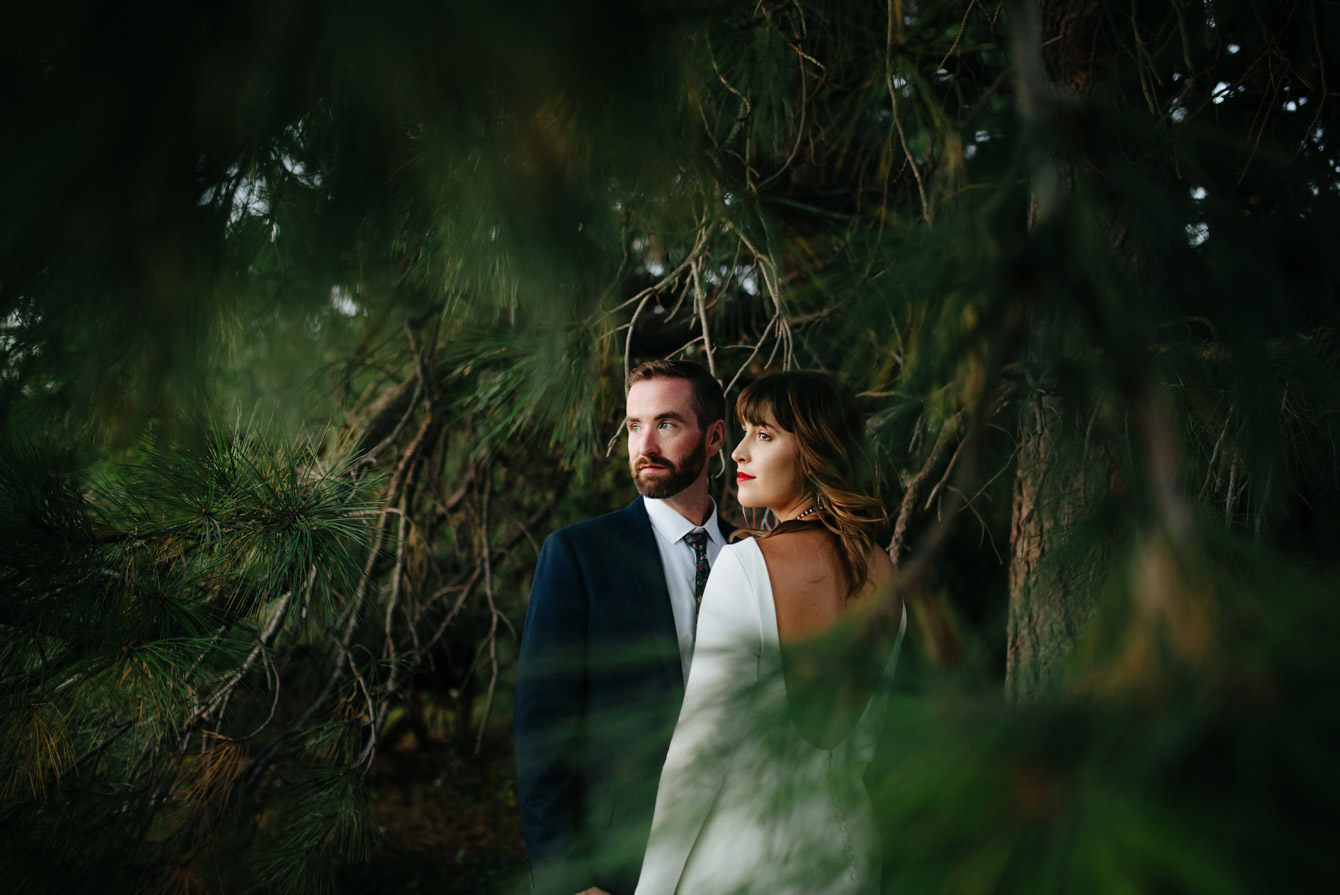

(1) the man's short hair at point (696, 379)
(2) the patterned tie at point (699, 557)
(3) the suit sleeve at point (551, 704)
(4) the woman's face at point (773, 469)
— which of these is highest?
(1) the man's short hair at point (696, 379)

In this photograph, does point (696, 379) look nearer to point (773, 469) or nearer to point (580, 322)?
point (580, 322)

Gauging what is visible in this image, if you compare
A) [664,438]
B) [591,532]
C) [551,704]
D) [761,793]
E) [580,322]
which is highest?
[580,322]

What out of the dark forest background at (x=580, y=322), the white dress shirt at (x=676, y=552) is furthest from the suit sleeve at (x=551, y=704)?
the dark forest background at (x=580, y=322)

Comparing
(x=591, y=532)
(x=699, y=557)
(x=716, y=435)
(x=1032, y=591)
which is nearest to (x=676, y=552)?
(x=699, y=557)

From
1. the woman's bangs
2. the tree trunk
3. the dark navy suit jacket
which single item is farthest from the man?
the tree trunk

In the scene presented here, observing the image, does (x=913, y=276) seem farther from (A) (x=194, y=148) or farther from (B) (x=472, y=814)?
(B) (x=472, y=814)

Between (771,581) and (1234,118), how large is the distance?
4.74 ft

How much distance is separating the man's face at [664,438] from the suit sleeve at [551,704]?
0.55 ft

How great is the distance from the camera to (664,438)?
4.36 ft

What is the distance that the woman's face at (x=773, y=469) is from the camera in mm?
1089

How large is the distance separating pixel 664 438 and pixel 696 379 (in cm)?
12

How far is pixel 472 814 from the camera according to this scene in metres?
3.14

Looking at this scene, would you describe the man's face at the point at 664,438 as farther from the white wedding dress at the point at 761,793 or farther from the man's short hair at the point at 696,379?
the white wedding dress at the point at 761,793

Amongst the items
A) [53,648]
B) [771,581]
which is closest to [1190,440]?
[771,581]
